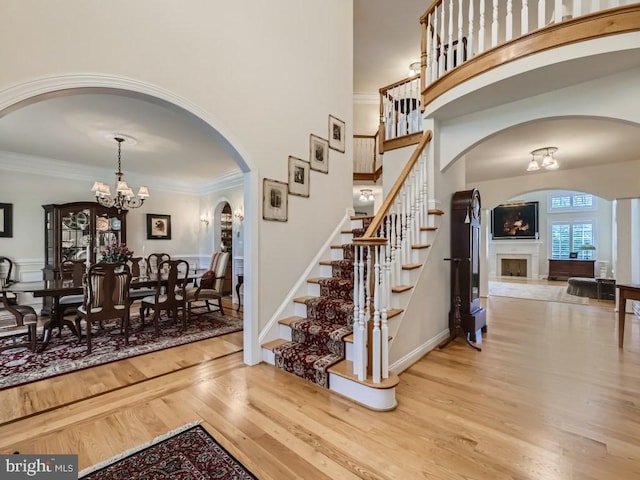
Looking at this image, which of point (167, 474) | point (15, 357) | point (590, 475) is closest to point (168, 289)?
point (15, 357)

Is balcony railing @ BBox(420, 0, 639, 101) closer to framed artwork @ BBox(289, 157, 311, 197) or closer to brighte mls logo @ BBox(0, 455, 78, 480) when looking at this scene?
framed artwork @ BBox(289, 157, 311, 197)

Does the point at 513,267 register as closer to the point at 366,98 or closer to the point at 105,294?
the point at 366,98

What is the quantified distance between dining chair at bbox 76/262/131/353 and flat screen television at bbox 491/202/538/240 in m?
→ 11.7

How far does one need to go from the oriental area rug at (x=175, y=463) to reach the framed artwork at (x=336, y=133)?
11.0 feet

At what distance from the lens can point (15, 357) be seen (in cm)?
308

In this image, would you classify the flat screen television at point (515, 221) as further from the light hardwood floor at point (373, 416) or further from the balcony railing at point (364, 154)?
the light hardwood floor at point (373, 416)

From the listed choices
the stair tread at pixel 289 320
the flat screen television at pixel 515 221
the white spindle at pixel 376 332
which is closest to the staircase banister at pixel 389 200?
the white spindle at pixel 376 332

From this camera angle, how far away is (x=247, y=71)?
9.63 feet

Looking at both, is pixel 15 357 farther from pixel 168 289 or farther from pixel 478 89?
pixel 478 89

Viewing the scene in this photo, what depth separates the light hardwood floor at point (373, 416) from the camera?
1599mm

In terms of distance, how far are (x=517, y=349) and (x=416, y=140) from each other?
2853 mm

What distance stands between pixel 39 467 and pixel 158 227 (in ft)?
20.3

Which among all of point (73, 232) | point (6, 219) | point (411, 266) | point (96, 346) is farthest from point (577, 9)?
point (6, 219)

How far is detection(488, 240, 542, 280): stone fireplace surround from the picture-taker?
33.9 ft
